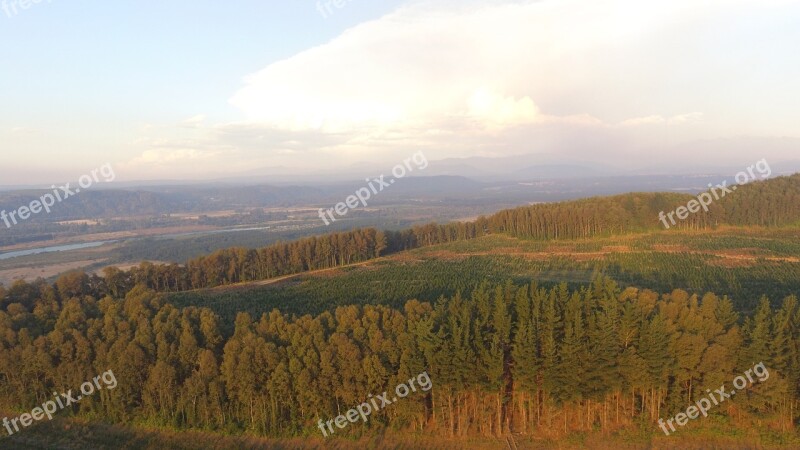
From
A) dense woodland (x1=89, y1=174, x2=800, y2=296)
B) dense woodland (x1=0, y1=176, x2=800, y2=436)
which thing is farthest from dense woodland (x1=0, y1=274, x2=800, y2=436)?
dense woodland (x1=89, y1=174, x2=800, y2=296)

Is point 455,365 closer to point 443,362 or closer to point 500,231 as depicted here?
point 443,362

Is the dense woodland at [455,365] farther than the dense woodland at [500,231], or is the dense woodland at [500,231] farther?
the dense woodland at [500,231]

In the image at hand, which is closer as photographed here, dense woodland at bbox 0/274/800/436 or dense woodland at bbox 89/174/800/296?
dense woodland at bbox 0/274/800/436

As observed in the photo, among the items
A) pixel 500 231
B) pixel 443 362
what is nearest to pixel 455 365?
pixel 443 362

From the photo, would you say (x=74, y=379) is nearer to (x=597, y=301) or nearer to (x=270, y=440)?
(x=270, y=440)

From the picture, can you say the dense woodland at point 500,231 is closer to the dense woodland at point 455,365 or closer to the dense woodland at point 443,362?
the dense woodland at point 443,362

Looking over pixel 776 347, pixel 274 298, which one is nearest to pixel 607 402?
pixel 776 347

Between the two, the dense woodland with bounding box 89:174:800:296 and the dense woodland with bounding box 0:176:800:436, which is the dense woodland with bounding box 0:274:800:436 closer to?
the dense woodland with bounding box 0:176:800:436

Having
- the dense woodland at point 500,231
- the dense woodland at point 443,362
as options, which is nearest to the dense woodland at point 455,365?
the dense woodland at point 443,362
